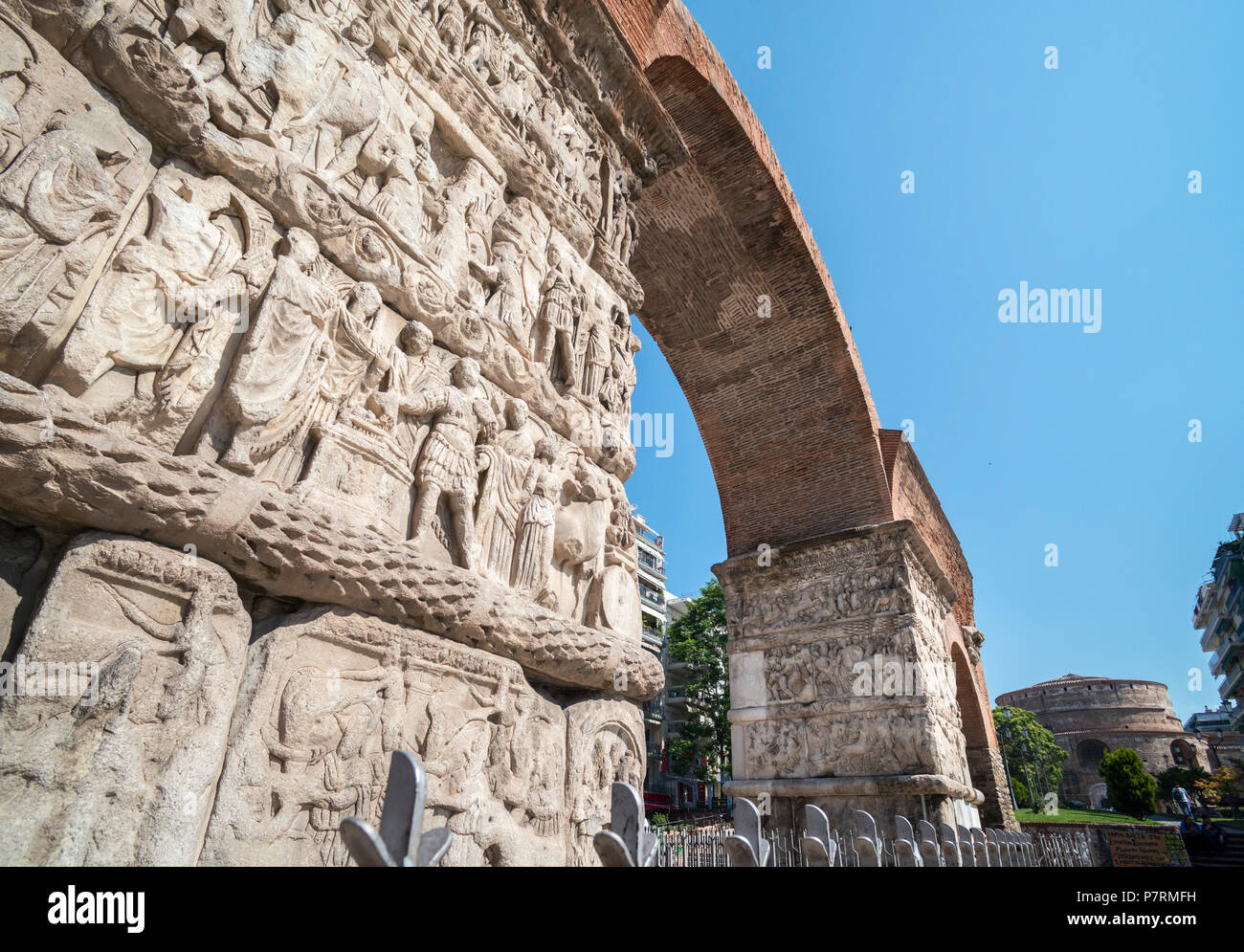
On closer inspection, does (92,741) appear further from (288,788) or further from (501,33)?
(501,33)

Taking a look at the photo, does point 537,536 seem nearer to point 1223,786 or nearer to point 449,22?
point 449,22

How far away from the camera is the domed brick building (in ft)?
105

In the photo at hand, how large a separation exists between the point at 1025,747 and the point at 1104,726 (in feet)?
36.4

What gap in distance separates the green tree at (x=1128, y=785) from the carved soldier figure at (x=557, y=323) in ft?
82.7

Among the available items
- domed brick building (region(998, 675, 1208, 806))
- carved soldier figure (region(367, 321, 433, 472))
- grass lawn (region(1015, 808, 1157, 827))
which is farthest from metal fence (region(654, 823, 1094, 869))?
domed brick building (region(998, 675, 1208, 806))

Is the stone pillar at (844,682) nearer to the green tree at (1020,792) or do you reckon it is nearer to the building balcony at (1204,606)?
the green tree at (1020,792)

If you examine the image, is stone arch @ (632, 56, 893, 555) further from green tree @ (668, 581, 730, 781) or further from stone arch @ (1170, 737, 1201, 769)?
stone arch @ (1170, 737, 1201, 769)

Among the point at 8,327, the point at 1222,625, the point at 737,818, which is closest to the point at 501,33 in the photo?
the point at 8,327

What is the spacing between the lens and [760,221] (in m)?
7.20

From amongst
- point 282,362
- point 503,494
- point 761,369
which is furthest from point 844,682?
point 282,362

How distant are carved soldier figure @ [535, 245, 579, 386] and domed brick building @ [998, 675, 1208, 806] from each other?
39882 millimetres

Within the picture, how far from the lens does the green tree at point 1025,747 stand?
86.0 ft

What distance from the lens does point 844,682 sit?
7.05m

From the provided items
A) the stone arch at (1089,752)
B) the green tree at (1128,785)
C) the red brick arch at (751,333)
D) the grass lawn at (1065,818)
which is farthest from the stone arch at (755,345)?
the stone arch at (1089,752)
